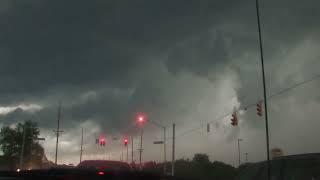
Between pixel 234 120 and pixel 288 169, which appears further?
pixel 234 120

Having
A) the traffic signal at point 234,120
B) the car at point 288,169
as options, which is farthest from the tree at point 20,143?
the car at point 288,169

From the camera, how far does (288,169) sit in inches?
410

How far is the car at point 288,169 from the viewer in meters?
9.54

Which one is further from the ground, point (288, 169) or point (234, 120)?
point (234, 120)

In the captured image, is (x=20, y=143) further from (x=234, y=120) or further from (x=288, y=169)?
(x=288, y=169)

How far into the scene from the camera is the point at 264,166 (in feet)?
Answer: 38.5

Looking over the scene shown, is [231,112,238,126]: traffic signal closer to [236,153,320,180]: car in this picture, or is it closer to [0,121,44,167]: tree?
[236,153,320,180]: car

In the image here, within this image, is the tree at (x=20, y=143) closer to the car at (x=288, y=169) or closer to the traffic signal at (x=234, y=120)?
the traffic signal at (x=234, y=120)

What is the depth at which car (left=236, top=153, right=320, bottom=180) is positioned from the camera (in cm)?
954

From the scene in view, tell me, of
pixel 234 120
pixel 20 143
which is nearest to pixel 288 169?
pixel 234 120

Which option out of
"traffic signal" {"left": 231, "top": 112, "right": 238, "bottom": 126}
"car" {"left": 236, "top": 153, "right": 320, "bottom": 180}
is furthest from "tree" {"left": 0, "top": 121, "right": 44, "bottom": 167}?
"car" {"left": 236, "top": 153, "right": 320, "bottom": 180}

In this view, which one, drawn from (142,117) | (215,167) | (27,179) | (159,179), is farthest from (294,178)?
(215,167)

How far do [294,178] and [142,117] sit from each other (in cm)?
3389

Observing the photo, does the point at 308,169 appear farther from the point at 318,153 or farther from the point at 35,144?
the point at 35,144
